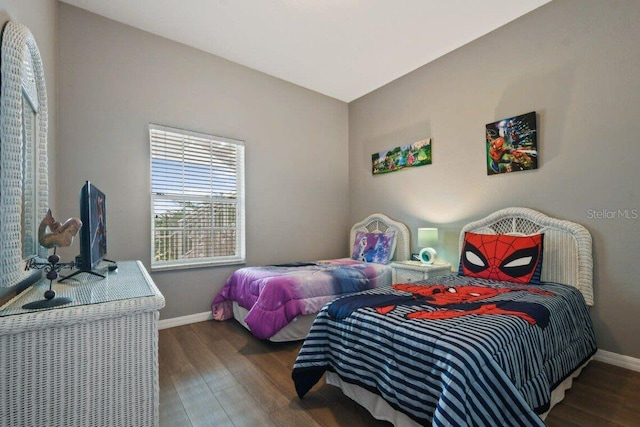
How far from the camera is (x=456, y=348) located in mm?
1238

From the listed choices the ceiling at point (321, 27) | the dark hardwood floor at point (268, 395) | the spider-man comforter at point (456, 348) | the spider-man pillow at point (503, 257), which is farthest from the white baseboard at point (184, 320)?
the ceiling at point (321, 27)

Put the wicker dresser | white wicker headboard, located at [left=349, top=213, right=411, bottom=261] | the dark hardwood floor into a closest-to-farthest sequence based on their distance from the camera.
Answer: the wicker dresser, the dark hardwood floor, white wicker headboard, located at [left=349, top=213, right=411, bottom=261]

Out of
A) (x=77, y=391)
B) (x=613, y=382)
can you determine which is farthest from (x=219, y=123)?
(x=613, y=382)

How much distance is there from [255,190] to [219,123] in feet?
2.97

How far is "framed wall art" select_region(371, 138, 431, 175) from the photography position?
3660mm

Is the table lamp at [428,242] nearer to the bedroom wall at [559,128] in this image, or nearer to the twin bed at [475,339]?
the bedroom wall at [559,128]

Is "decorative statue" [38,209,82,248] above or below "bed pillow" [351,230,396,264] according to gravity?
above

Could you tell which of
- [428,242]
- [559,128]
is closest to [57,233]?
[428,242]

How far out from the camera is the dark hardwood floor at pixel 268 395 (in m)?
1.64

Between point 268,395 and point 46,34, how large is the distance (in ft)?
9.98

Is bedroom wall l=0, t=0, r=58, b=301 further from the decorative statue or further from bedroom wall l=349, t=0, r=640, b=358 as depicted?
bedroom wall l=349, t=0, r=640, b=358

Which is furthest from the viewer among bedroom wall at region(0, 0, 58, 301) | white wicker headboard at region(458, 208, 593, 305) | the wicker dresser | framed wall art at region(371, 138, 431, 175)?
framed wall art at region(371, 138, 431, 175)

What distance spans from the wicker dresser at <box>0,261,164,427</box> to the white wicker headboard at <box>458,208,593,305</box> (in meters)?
3.01

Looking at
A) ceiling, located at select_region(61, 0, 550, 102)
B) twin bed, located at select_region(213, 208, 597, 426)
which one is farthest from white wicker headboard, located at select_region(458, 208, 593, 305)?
ceiling, located at select_region(61, 0, 550, 102)
